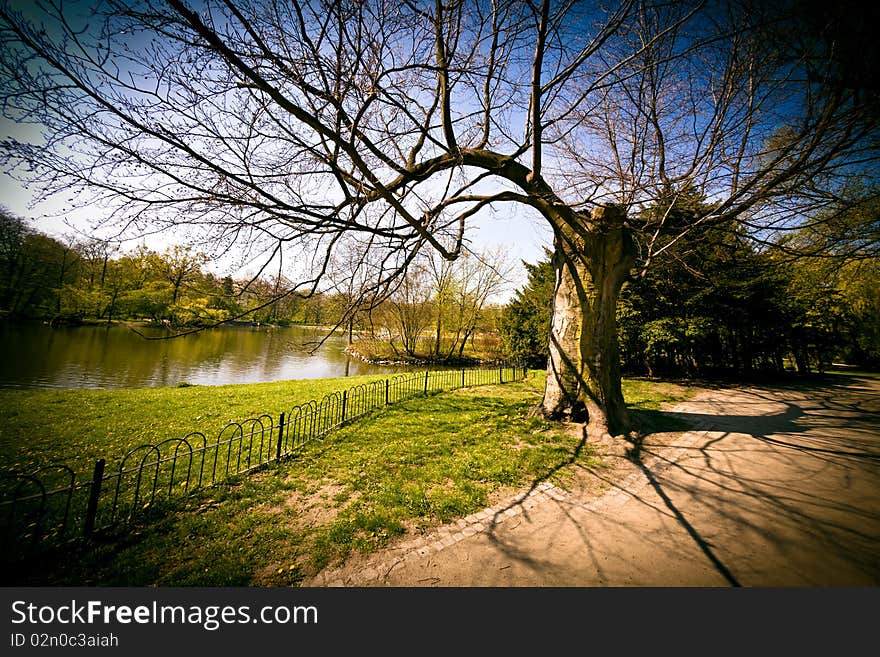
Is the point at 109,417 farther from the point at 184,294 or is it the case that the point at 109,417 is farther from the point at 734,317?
the point at 734,317

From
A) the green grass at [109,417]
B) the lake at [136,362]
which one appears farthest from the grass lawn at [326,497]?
the lake at [136,362]

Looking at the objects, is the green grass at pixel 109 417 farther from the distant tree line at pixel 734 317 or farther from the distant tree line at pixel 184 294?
the distant tree line at pixel 734 317

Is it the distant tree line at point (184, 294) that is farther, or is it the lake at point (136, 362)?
the lake at point (136, 362)

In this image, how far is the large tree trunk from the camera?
596cm

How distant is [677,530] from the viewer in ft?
10.2

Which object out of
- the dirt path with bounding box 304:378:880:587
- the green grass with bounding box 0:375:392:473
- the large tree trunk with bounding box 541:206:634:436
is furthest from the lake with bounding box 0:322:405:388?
the dirt path with bounding box 304:378:880:587

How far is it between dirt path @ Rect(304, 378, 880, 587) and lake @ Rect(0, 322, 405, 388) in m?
6.87

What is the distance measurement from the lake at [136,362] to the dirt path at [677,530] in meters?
6.87

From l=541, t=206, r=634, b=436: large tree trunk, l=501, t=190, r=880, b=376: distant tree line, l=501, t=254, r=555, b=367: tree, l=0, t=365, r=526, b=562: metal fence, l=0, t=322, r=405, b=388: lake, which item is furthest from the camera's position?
l=501, t=254, r=555, b=367: tree

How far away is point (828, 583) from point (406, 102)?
20.7ft

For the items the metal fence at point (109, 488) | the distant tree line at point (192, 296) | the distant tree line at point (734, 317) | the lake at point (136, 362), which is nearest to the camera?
the metal fence at point (109, 488)

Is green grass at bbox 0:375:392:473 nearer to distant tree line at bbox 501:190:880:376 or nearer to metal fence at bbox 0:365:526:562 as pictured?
metal fence at bbox 0:365:526:562

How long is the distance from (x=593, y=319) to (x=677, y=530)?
12.3 feet

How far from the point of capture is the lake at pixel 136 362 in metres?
12.6
